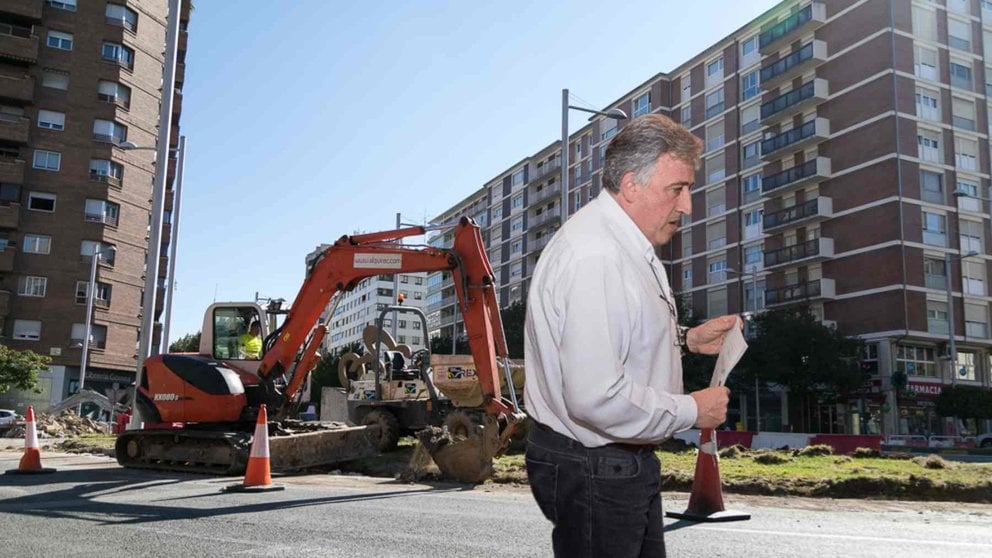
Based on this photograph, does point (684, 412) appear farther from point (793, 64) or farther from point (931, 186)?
point (793, 64)

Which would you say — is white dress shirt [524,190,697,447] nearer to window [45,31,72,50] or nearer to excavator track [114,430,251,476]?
excavator track [114,430,251,476]

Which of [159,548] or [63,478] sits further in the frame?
[63,478]

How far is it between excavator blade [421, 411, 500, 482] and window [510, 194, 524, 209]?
7548cm

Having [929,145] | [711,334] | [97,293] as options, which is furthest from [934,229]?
[711,334]

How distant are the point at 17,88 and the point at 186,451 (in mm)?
44225

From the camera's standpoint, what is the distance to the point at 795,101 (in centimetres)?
5103

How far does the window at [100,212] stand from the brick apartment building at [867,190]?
37.8 meters

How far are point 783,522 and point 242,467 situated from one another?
779 cm

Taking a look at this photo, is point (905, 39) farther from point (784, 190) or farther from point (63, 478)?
point (63, 478)

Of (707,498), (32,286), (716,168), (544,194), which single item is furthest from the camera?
(544,194)

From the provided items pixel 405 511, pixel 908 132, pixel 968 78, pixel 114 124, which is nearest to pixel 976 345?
pixel 908 132

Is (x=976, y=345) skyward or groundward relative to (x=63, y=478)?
skyward

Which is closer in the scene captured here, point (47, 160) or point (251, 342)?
point (251, 342)

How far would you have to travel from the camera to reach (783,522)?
7.12 meters
